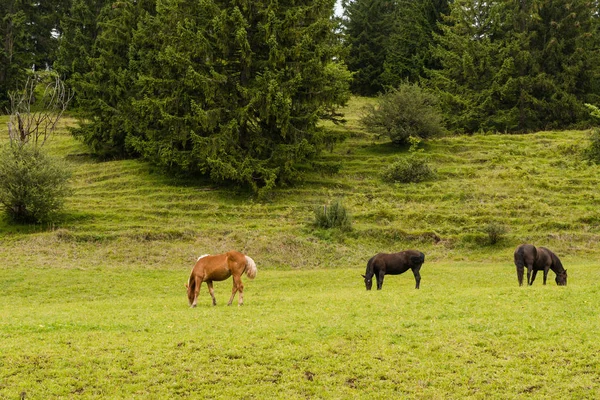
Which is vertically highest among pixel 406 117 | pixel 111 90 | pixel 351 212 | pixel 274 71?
pixel 274 71

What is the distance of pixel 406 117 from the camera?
45188 mm

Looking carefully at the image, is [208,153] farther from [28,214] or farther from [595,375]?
[595,375]

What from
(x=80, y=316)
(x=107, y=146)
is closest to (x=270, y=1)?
(x=107, y=146)

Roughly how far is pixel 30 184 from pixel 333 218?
1733cm

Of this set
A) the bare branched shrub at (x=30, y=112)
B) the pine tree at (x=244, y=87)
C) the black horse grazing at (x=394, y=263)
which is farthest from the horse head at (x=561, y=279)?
the bare branched shrub at (x=30, y=112)

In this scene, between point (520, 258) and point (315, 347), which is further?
point (520, 258)

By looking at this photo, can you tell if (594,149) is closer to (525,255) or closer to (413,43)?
(525,255)

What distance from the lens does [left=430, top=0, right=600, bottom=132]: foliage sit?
2135 inches

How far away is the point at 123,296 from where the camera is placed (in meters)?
22.2

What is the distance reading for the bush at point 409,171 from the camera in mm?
40188

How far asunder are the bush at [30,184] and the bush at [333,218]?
1508 cm

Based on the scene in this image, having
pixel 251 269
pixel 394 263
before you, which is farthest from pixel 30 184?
pixel 394 263

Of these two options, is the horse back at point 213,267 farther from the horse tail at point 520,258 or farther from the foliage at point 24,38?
the foliage at point 24,38

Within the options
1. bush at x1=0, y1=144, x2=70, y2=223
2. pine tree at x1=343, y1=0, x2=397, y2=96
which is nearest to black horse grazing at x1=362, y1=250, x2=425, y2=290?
bush at x1=0, y1=144, x2=70, y2=223
